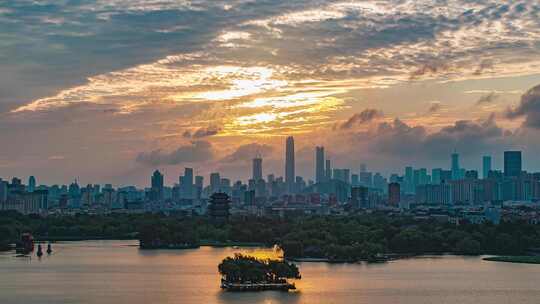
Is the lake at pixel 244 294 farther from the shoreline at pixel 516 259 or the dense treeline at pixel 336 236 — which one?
the dense treeline at pixel 336 236

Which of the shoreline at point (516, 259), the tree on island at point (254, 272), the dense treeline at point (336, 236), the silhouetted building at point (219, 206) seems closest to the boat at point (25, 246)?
the dense treeline at point (336, 236)

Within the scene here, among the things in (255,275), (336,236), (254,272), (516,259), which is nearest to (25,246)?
(336,236)

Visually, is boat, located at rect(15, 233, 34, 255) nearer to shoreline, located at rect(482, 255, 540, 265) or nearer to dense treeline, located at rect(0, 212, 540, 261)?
dense treeline, located at rect(0, 212, 540, 261)

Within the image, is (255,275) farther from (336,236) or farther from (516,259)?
(336,236)

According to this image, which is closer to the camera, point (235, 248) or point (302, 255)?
point (302, 255)

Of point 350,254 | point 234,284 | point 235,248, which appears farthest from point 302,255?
point 234,284

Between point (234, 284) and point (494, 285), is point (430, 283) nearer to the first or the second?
point (494, 285)

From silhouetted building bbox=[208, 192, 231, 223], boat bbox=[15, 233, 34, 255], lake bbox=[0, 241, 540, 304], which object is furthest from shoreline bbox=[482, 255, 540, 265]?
silhouetted building bbox=[208, 192, 231, 223]
